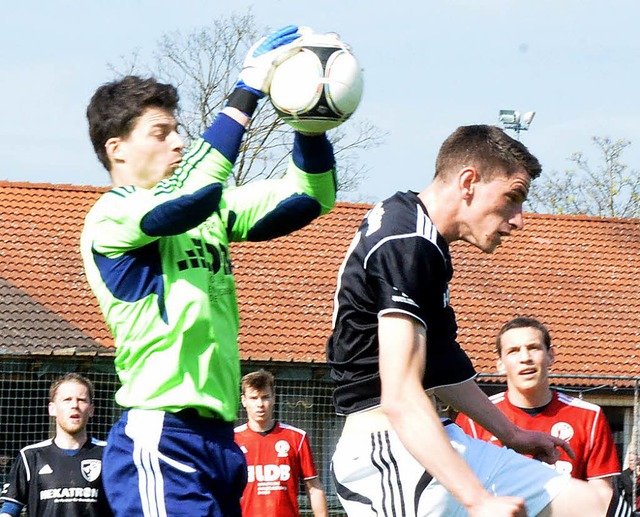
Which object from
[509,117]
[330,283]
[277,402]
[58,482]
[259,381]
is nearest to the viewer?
[58,482]

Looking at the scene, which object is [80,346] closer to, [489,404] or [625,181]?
[489,404]

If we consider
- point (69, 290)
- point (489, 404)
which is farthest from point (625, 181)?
point (489, 404)

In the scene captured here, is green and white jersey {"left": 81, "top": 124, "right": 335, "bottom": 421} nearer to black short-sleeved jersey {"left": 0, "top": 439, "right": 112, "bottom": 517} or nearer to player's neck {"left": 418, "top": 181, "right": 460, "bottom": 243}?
player's neck {"left": 418, "top": 181, "right": 460, "bottom": 243}

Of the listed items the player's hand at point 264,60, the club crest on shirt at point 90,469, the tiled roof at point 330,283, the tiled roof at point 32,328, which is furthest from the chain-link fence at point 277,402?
the player's hand at point 264,60

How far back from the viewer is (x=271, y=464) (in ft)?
38.7

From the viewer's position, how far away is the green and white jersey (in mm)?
4449

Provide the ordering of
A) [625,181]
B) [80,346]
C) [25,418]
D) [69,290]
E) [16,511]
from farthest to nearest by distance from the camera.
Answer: [625,181], [69,290], [80,346], [25,418], [16,511]

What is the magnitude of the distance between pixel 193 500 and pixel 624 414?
19.1m

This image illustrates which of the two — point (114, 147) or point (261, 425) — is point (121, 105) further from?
point (261, 425)

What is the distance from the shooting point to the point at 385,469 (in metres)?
4.43

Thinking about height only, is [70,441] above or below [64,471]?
above

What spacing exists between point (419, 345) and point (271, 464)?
25.5 feet

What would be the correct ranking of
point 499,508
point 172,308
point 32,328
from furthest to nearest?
point 32,328, point 172,308, point 499,508

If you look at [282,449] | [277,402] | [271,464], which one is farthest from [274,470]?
[277,402]
